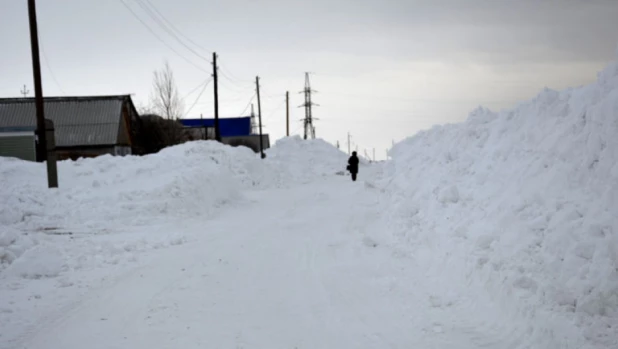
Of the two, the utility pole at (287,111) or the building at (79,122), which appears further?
the utility pole at (287,111)

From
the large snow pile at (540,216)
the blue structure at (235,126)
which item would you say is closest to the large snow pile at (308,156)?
the blue structure at (235,126)

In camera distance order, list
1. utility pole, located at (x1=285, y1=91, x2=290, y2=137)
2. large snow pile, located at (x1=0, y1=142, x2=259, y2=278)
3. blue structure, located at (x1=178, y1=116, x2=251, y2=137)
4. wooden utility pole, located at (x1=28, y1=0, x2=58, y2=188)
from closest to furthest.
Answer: large snow pile, located at (x1=0, y1=142, x2=259, y2=278)
wooden utility pole, located at (x1=28, y1=0, x2=58, y2=188)
utility pole, located at (x1=285, y1=91, x2=290, y2=137)
blue structure, located at (x1=178, y1=116, x2=251, y2=137)

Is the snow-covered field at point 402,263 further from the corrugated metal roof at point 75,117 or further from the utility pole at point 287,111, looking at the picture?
the utility pole at point 287,111

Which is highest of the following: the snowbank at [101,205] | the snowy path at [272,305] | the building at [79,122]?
the building at [79,122]

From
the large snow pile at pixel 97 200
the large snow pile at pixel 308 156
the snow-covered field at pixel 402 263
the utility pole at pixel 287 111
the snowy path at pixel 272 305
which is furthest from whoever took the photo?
the utility pole at pixel 287 111

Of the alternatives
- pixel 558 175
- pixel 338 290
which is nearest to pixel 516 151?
pixel 558 175

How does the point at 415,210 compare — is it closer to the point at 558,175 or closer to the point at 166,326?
the point at 558,175

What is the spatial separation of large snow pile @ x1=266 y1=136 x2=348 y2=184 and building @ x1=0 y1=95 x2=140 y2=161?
12.9 meters

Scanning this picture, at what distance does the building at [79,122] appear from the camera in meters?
37.2

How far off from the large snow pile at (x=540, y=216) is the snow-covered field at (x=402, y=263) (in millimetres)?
21

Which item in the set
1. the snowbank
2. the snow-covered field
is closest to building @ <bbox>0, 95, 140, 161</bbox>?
the snowbank

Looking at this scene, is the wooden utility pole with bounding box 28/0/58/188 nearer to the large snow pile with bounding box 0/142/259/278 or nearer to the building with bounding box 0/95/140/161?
the large snow pile with bounding box 0/142/259/278

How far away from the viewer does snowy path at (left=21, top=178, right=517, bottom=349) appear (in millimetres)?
5230

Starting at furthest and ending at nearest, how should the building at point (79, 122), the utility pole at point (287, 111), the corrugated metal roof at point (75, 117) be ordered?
the utility pole at point (287, 111) < the corrugated metal roof at point (75, 117) < the building at point (79, 122)
